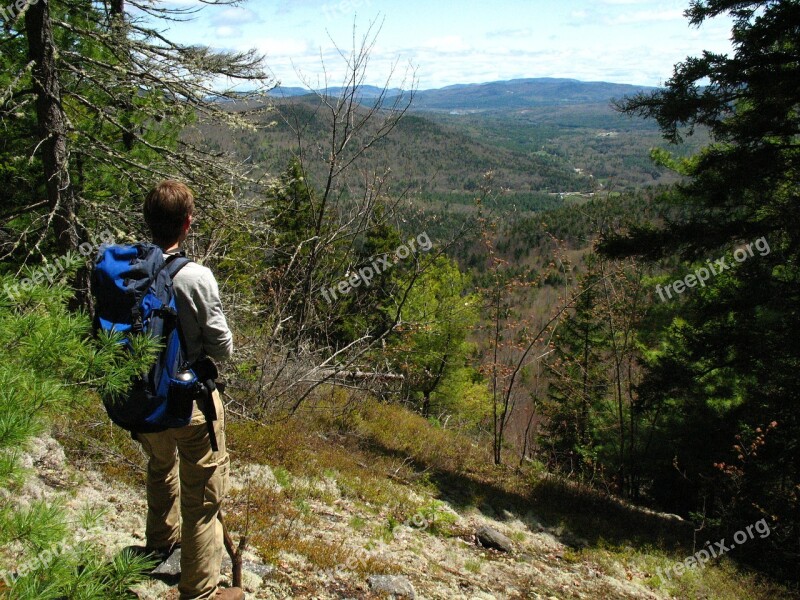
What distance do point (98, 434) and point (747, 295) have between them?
28.0 ft

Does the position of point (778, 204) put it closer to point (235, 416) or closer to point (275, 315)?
point (275, 315)

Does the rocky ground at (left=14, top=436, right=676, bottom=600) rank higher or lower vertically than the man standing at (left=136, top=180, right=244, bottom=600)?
lower

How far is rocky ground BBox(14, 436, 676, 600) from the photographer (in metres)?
3.91

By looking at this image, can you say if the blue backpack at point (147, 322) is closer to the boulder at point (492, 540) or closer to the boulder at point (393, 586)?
the boulder at point (393, 586)

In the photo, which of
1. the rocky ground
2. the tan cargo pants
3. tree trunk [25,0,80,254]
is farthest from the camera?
tree trunk [25,0,80,254]

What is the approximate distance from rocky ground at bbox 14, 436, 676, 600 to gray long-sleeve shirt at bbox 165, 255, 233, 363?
1251 mm

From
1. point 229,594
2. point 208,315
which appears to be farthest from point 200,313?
point 229,594

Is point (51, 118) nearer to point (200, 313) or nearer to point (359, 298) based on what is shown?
point (200, 313)

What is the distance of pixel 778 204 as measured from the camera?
23.3 feet

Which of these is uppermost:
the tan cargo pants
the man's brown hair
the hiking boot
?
the man's brown hair

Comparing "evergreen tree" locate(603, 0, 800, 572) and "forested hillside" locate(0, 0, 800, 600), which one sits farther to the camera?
"evergreen tree" locate(603, 0, 800, 572)

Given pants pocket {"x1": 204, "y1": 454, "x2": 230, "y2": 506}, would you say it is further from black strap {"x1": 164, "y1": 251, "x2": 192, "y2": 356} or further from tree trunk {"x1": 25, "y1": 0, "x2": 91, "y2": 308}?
tree trunk {"x1": 25, "y1": 0, "x2": 91, "y2": 308}

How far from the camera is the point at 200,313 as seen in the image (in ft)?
8.57

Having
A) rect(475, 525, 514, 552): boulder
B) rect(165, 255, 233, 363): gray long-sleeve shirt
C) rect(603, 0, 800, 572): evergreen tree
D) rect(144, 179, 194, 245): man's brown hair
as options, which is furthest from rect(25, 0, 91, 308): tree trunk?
rect(603, 0, 800, 572): evergreen tree
